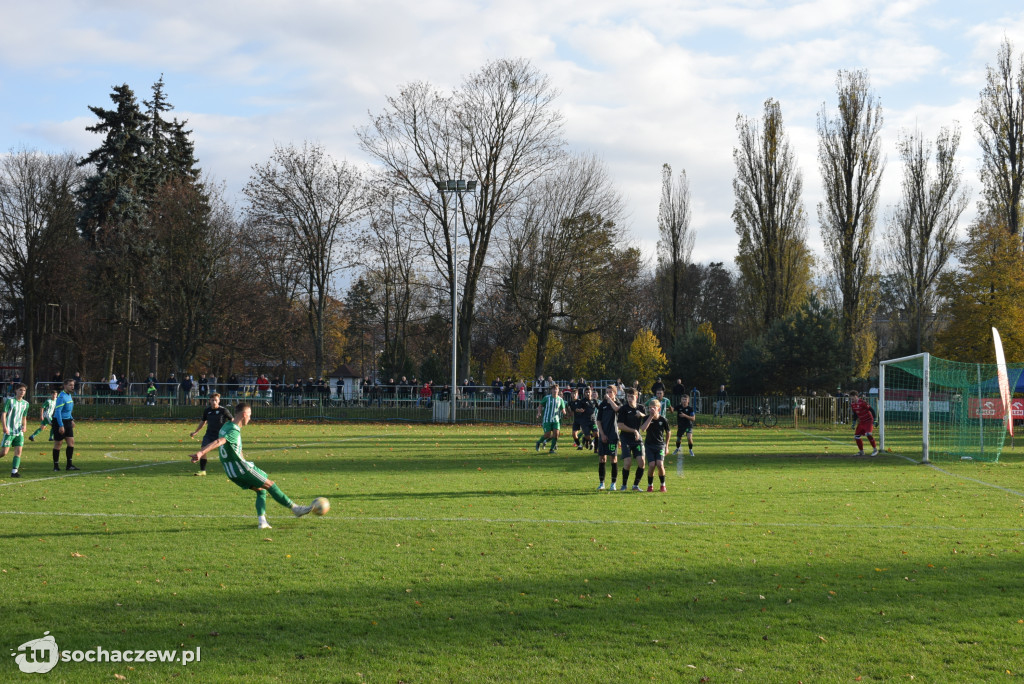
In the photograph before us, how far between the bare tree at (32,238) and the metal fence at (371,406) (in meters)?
9.67

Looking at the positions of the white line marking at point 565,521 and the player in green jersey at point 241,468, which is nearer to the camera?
the player in green jersey at point 241,468

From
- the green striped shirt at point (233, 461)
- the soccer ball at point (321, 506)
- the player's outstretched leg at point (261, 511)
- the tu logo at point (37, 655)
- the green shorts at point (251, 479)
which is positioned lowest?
the tu logo at point (37, 655)

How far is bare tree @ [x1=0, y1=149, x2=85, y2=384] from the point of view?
4700 cm

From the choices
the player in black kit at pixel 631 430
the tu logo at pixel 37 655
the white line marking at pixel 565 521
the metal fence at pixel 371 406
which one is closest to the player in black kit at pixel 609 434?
the player in black kit at pixel 631 430

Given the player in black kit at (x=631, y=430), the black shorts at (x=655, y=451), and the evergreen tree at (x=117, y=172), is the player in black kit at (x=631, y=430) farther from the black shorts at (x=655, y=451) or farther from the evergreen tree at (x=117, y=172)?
the evergreen tree at (x=117, y=172)

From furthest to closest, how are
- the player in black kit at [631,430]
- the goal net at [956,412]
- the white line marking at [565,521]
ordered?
the goal net at [956,412]
the player in black kit at [631,430]
the white line marking at [565,521]

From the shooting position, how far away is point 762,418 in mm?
40500

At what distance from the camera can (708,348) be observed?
5338 cm

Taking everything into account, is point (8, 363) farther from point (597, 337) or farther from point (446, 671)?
point (446, 671)

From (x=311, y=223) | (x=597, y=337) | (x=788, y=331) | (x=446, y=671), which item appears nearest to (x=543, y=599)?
(x=446, y=671)

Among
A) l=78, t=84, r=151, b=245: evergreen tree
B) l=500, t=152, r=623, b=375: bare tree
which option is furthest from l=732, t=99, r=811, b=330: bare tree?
l=78, t=84, r=151, b=245: evergreen tree

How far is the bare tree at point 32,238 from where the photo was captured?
47.0 m

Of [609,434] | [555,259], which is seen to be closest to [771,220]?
[555,259]

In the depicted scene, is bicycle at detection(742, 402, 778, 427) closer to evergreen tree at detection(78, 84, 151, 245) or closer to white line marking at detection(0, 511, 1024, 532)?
white line marking at detection(0, 511, 1024, 532)
